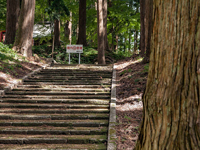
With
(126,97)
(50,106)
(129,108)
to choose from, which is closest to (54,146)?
(50,106)

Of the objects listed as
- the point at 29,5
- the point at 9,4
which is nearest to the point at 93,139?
the point at 29,5

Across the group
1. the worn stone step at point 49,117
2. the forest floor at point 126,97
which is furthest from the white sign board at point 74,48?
the worn stone step at point 49,117

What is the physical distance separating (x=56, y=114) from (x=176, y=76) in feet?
17.9

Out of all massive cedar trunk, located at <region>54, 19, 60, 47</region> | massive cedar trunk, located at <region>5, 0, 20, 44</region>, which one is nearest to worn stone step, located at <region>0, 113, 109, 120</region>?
massive cedar trunk, located at <region>5, 0, 20, 44</region>

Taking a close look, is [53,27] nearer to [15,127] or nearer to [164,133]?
[15,127]

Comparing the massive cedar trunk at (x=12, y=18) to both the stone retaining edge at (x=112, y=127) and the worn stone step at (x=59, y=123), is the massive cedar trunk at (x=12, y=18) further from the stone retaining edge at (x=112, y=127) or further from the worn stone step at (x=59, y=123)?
the worn stone step at (x=59, y=123)

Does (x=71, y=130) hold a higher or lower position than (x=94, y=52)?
lower

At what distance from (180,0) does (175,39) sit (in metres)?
0.39

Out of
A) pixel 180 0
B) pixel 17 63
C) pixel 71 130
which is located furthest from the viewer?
pixel 17 63

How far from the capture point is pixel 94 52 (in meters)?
22.1

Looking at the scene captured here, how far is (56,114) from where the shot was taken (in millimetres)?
7543

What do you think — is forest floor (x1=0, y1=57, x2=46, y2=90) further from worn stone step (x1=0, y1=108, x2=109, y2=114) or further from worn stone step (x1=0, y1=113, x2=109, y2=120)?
worn stone step (x1=0, y1=113, x2=109, y2=120)

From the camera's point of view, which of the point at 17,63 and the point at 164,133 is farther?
the point at 17,63

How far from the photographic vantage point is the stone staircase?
5.90 metres
